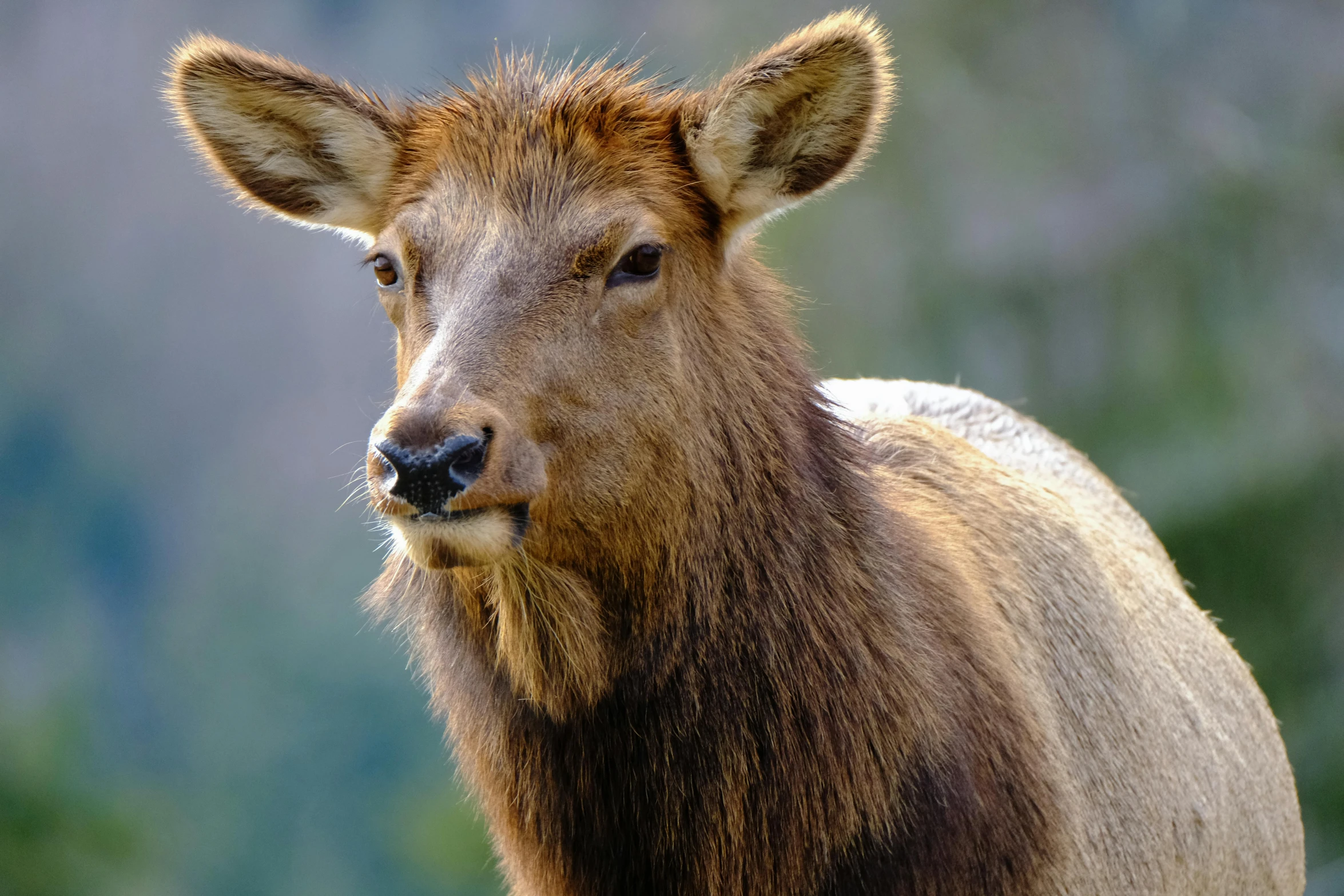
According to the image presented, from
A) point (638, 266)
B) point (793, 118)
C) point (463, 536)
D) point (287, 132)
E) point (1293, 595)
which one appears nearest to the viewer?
point (463, 536)

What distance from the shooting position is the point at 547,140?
374 cm

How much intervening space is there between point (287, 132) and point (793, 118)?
173 cm

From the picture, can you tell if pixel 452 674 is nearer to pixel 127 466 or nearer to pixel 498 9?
pixel 127 466

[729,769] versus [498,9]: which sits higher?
[498,9]

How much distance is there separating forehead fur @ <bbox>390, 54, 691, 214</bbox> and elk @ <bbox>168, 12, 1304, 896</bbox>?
0.01m

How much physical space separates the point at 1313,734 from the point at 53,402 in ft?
40.3

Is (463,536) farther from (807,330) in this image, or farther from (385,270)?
(807,330)

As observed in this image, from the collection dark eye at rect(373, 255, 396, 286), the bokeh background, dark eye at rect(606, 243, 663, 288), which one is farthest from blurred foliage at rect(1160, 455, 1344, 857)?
dark eye at rect(373, 255, 396, 286)

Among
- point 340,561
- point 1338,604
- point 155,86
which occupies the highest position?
point 155,86

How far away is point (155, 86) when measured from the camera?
12.1 m

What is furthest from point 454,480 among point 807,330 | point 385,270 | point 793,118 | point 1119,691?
point 807,330

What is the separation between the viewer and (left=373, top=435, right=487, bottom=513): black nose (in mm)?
2990

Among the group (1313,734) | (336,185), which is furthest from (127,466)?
(1313,734)

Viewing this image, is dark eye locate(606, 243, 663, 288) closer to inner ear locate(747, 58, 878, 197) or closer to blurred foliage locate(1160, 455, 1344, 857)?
inner ear locate(747, 58, 878, 197)
